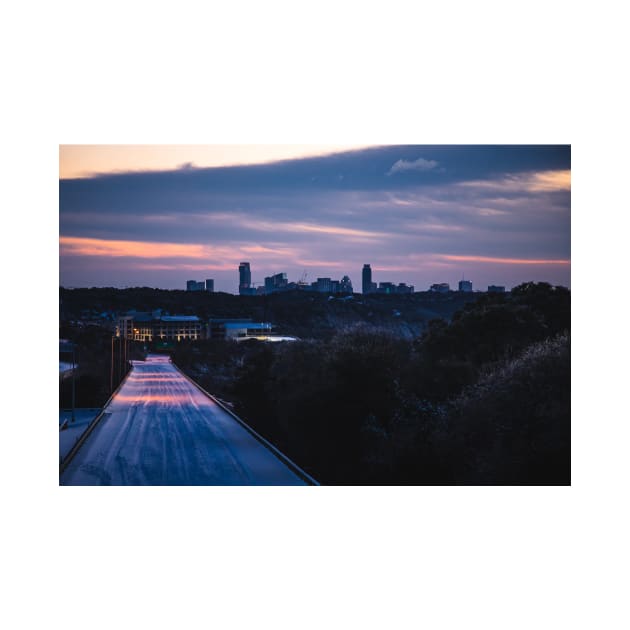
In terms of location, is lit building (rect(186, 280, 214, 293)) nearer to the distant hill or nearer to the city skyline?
the city skyline

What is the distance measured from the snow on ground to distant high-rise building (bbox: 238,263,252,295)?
15.6ft

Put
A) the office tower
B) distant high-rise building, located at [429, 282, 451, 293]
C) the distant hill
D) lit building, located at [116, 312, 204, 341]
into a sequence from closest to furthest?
the office tower → distant high-rise building, located at [429, 282, 451, 293] → the distant hill → lit building, located at [116, 312, 204, 341]

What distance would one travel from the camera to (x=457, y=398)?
15.7 metres

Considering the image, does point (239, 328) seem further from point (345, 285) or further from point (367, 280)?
point (367, 280)

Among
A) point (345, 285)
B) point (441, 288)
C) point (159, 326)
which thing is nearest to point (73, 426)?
point (159, 326)

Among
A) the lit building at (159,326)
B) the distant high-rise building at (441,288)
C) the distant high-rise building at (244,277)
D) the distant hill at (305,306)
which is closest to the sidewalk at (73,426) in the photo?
the distant hill at (305,306)

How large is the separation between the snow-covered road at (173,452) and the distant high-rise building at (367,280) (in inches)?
149

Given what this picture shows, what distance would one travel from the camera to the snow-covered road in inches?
487

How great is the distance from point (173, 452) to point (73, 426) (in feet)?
32.9

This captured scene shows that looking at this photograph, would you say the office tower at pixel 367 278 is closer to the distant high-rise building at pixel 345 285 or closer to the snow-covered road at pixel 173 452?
the distant high-rise building at pixel 345 285

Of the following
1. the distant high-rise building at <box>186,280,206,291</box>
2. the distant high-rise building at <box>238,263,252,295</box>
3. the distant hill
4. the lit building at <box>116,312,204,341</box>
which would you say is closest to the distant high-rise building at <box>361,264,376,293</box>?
the distant hill
